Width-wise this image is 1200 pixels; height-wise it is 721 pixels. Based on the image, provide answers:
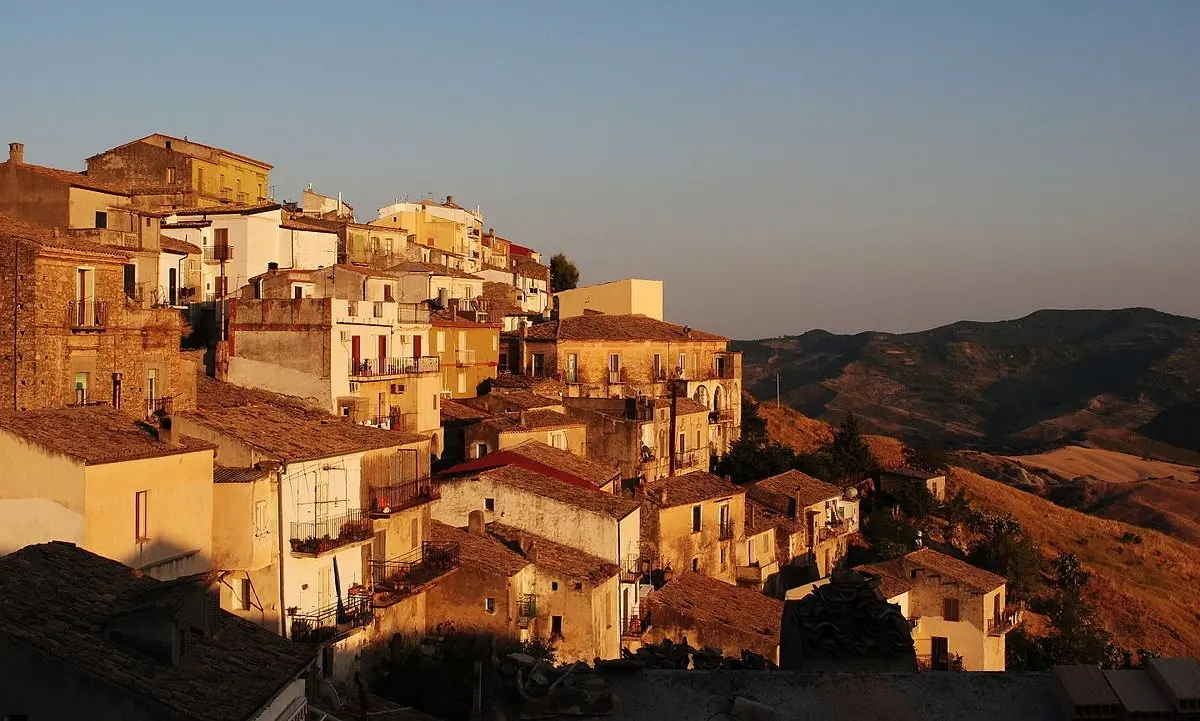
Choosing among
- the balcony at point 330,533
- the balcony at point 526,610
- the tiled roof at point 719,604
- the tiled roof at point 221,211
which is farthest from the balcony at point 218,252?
the balcony at point 526,610

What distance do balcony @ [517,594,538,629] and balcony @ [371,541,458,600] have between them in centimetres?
215

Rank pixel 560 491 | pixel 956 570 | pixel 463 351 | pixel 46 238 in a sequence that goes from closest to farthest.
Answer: pixel 46 238, pixel 560 491, pixel 956 570, pixel 463 351

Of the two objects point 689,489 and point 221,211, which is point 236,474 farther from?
point 221,211

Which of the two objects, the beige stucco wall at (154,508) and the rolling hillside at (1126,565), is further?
the rolling hillside at (1126,565)

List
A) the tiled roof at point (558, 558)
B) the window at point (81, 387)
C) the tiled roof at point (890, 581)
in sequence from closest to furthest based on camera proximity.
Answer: the window at point (81, 387) < the tiled roof at point (558, 558) < the tiled roof at point (890, 581)

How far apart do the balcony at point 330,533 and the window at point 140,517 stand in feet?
15.8

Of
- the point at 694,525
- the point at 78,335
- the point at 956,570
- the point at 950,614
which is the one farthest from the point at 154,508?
the point at 956,570

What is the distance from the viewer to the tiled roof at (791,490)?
54.6 m

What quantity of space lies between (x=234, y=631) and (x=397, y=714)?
896 centimetres

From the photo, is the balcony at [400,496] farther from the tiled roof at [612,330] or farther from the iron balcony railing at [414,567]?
the tiled roof at [612,330]

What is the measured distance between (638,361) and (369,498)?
30.2 meters

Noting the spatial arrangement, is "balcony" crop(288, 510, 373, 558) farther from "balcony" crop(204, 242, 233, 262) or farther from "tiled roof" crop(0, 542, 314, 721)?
"balcony" crop(204, 242, 233, 262)

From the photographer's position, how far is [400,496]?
32.8 metres

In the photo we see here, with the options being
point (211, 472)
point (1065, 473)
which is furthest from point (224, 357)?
point (1065, 473)
